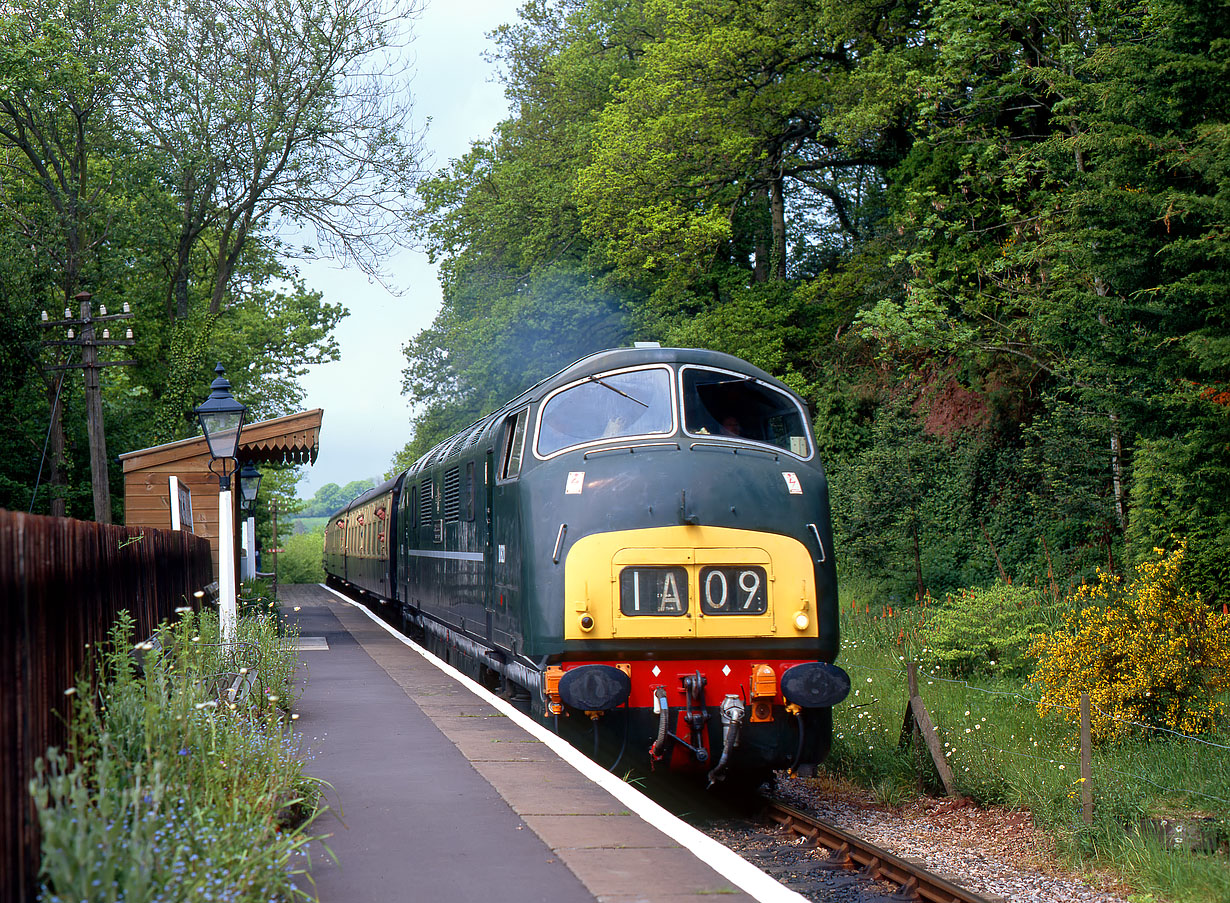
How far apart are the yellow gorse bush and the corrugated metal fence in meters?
8.51

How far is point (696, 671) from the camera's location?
913 cm

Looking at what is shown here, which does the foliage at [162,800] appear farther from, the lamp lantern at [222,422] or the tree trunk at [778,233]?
the tree trunk at [778,233]

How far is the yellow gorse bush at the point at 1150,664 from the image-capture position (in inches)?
420

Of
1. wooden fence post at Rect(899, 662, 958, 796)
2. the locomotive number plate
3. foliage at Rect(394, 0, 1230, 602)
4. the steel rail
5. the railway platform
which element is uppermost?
foliage at Rect(394, 0, 1230, 602)

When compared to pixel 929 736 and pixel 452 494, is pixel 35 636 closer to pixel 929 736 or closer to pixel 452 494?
pixel 929 736

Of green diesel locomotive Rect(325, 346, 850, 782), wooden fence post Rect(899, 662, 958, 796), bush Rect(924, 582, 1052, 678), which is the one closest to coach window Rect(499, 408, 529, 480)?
green diesel locomotive Rect(325, 346, 850, 782)

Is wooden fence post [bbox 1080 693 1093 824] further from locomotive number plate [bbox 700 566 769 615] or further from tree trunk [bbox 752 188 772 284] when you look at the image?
tree trunk [bbox 752 188 772 284]

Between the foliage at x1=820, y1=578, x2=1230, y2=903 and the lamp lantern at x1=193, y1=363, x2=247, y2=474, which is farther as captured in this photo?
the lamp lantern at x1=193, y1=363, x2=247, y2=474

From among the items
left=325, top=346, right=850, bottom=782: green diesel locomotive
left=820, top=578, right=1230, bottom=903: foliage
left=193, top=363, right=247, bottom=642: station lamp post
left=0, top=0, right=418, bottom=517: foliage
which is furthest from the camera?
left=0, top=0, right=418, bottom=517: foliage

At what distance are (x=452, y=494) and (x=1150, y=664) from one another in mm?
8312

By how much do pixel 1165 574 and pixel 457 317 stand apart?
28.2 meters

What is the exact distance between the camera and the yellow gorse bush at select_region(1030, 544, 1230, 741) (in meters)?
10.7

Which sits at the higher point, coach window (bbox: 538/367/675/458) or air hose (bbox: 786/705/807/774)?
coach window (bbox: 538/367/675/458)

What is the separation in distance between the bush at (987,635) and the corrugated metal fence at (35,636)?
11050 mm
